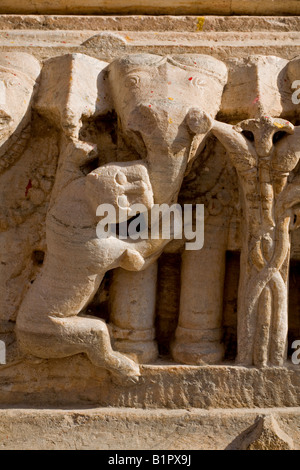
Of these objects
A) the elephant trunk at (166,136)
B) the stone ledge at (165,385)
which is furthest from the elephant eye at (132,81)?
the stone ledge at (165,385)

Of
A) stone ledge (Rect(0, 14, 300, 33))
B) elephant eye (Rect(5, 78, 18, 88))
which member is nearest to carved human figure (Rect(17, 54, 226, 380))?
elephant eye (Rect(5, 78, 18, 88))

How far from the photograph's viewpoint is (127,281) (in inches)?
101

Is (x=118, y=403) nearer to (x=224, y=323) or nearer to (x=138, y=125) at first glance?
(x=224, y=323)

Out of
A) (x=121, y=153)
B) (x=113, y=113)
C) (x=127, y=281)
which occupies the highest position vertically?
(x=113, y=113)

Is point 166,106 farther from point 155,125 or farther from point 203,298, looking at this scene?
point 203,298

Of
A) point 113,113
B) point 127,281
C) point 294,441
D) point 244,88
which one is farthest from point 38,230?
point 294,441

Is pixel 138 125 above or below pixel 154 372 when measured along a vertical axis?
above

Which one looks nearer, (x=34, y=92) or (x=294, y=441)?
(x=294, y=441)

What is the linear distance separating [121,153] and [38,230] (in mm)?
528

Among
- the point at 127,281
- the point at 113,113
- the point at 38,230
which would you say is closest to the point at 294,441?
the point at 127,281

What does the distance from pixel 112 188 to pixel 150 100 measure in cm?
42

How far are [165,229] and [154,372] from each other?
2.11 feet

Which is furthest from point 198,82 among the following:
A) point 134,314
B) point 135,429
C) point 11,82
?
point 135,429

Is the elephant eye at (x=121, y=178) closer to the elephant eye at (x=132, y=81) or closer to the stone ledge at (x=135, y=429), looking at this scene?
the elephant eye at (x=132, y=81)
